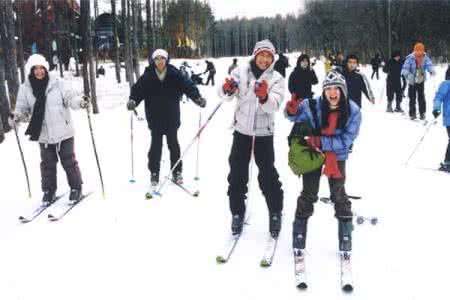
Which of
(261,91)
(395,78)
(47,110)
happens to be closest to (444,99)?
(261,91)

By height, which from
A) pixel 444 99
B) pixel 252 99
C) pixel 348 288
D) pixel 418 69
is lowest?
pixel 348 288

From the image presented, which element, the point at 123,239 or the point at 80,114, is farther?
the point at 80,114

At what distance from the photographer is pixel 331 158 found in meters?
4.17

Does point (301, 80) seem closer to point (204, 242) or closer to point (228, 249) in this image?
point (204, 242)

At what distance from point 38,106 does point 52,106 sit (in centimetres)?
16

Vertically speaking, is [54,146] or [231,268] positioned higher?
[54,146]

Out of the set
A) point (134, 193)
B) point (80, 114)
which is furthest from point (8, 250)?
point (80, 114)

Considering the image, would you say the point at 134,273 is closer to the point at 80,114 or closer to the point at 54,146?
the point at 54,146

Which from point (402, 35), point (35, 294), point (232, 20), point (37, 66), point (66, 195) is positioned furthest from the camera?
point (232, 20)

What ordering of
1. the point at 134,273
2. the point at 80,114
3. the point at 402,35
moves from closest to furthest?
the point at 134,273 → the point at 80,114 → the point at 402,35

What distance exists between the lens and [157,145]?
672 cm

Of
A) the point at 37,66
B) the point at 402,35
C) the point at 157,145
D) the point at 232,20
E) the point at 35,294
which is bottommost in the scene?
the point at 35,294

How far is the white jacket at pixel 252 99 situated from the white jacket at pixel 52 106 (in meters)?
2.23

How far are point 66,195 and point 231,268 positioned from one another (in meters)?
3.20
